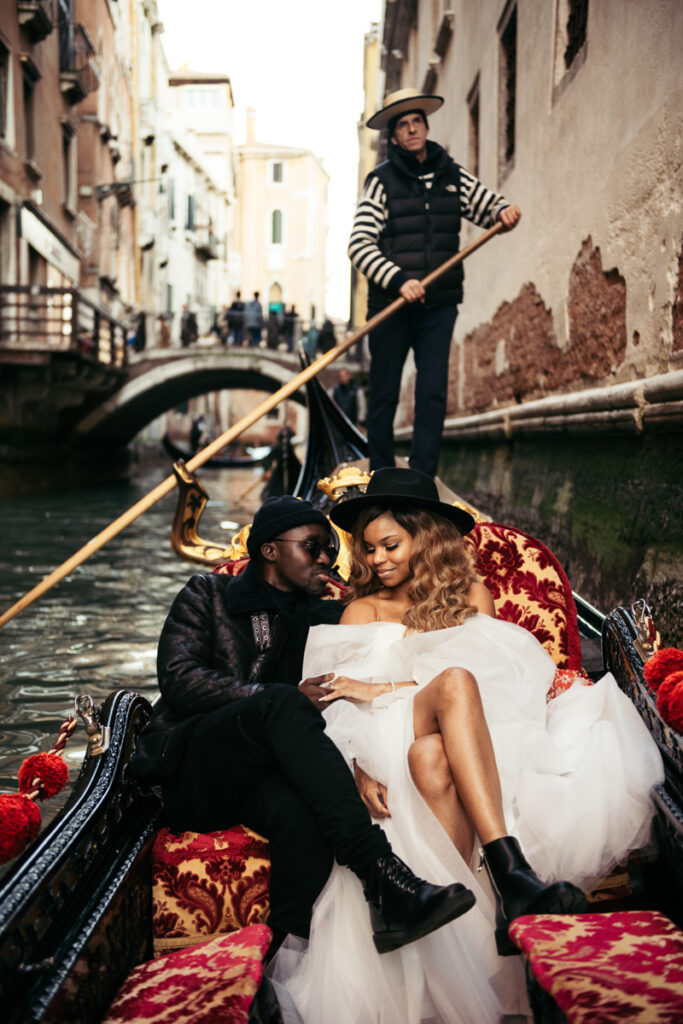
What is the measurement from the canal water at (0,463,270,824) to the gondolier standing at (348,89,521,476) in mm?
1322

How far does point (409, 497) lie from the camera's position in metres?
1.67

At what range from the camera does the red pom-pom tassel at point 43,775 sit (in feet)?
4.38

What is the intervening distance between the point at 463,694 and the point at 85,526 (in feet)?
23.3

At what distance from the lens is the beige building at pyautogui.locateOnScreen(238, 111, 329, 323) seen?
31312 millimetres

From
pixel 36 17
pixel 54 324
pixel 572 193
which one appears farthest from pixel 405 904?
pixel 36 17

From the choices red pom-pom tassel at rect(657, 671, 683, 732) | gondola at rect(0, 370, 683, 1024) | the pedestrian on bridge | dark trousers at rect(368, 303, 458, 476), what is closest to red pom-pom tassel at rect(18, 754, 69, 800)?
gondola at rect(0, 370, 683, 1024)

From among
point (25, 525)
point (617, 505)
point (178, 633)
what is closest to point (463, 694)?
point (178, 633)

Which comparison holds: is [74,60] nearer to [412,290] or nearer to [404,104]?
[404,104]

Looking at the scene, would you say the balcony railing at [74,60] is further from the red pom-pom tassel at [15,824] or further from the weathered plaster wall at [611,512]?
the red pom-pom tassel at [15,824]

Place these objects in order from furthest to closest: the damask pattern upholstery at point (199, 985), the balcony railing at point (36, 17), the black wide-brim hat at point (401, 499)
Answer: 1. the balcony railing at point (36, 17)
2. the black wide-brim hat at point (401, 499)
3. the damask pattern upholstery at point (199, 985)

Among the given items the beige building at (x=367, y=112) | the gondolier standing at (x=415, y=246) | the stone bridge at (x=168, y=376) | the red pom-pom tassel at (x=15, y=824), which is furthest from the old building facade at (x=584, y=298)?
the beige building at (x=367, y=112)

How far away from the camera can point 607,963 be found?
1.06m

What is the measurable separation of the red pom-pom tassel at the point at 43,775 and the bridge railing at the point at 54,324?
9.14 m

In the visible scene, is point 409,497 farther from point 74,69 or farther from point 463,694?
point 74,69
